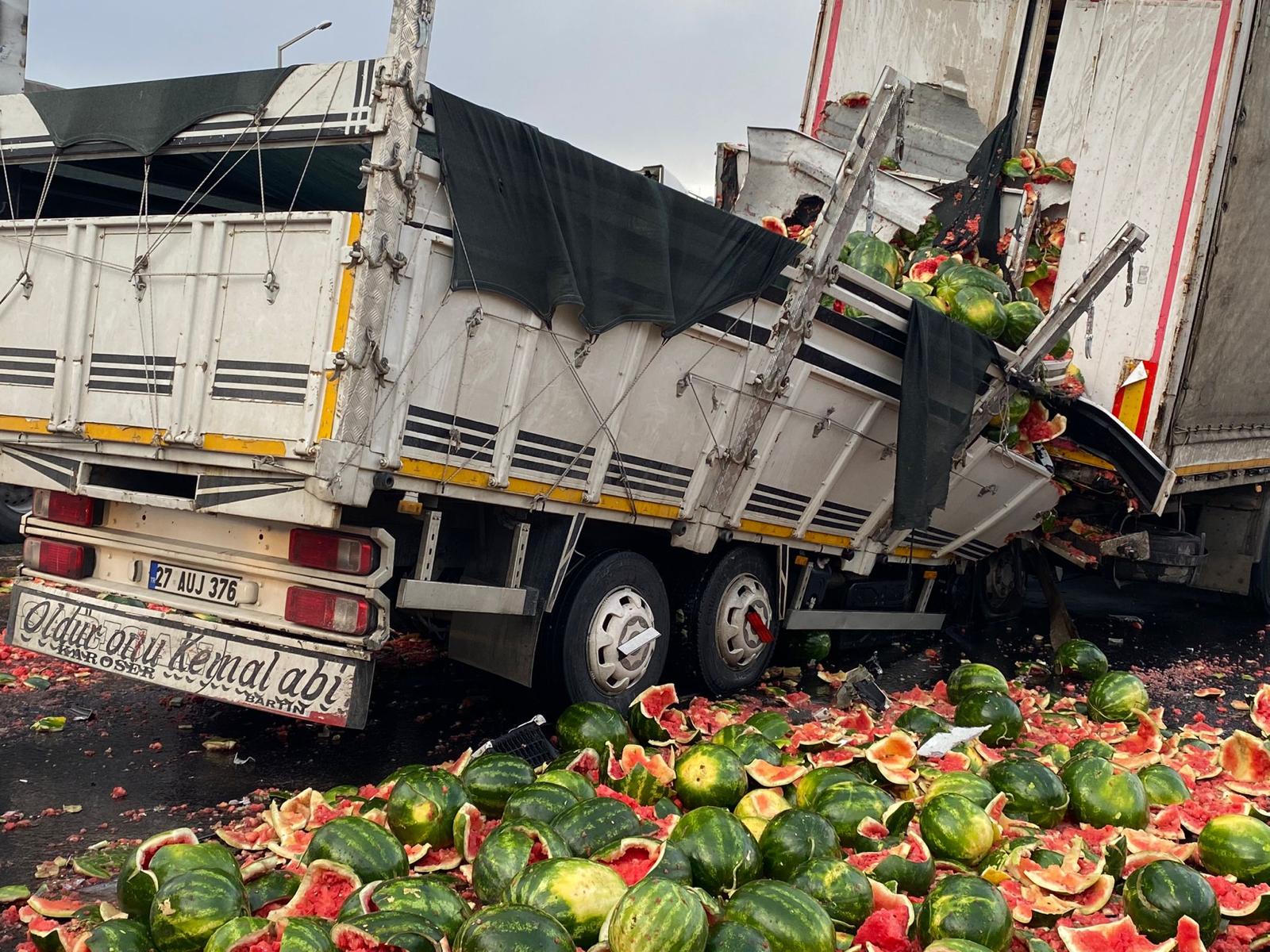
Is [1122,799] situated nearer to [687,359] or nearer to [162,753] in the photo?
[687,359]

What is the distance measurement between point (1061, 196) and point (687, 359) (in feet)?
18.6

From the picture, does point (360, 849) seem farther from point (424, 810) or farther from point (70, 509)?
point (70, 509)

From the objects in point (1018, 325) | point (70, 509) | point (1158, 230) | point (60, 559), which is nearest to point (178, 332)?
point (70, 509)

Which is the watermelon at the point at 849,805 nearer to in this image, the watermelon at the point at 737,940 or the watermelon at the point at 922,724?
the watermelon at the point at 737,940

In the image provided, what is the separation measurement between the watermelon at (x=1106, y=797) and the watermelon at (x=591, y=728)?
1.89m

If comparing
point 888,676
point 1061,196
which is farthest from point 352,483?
point 1061,196

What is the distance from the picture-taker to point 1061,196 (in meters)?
10.0

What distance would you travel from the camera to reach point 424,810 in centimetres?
372

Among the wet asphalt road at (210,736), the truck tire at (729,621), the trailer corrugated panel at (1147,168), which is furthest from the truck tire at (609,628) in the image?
the trailer corrugated panel at (1147,168)

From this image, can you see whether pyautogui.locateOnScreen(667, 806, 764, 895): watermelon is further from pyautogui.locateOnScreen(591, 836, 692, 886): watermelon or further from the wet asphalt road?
the wet asphalt road

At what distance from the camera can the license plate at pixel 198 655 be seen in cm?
483

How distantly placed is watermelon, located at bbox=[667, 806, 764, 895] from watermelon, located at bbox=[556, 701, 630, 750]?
1426 millimetres

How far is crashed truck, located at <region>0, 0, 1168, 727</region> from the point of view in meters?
4.64

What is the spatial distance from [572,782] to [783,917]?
1.23 m
